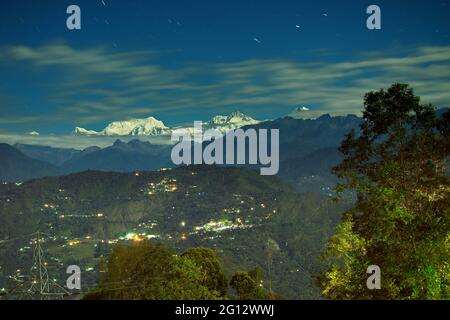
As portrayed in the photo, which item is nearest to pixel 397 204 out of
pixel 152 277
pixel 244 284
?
pixel 152 277

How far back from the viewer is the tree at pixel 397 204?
942 inches

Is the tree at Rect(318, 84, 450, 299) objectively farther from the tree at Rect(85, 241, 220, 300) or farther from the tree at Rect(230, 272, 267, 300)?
the tree at Rect(230, 272, 267, 300)

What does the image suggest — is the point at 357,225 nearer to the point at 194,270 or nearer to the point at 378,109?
the point at 378,109

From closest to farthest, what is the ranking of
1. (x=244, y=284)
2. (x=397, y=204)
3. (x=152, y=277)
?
(x=397, y=204)
(x=152, y=277)
(x=244, y=284)

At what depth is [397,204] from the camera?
79.0 feet

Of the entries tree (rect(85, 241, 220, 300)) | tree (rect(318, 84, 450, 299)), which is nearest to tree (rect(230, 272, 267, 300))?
tree (rect(85, 241, 220, 300))

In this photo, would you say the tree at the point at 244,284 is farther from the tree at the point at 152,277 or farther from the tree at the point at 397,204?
the tree at the point at 397,204

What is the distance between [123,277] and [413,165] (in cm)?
3550

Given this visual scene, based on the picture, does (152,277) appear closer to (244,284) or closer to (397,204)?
(397,204)

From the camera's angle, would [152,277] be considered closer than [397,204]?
No

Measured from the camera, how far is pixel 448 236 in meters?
23.5

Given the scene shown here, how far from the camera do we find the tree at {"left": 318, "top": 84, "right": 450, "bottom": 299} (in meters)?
23.9

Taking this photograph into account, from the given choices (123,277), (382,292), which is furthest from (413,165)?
(123,277)
